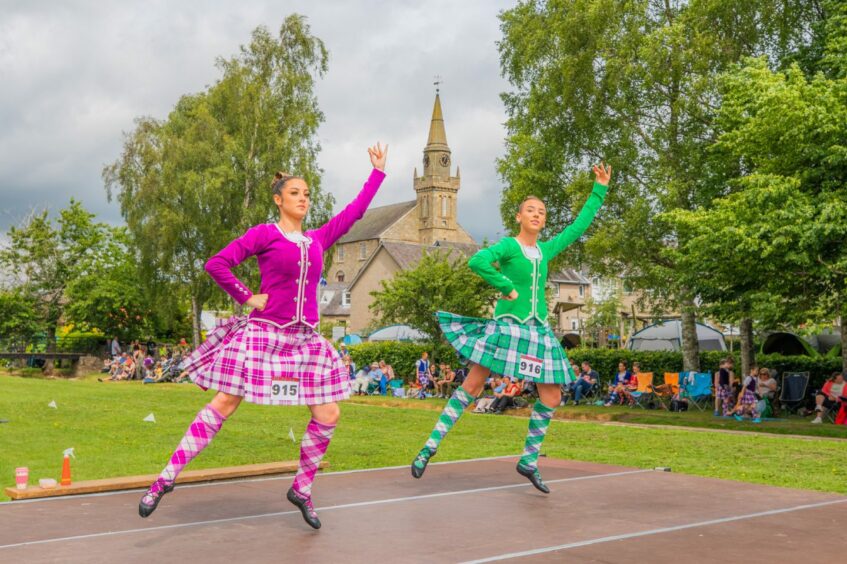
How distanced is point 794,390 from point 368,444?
12.5m

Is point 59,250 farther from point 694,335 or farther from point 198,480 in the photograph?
point 198,480

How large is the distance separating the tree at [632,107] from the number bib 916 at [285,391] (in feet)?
60.8

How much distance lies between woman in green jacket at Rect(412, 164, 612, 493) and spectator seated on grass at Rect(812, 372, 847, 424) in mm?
13278

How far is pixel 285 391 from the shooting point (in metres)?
6.27

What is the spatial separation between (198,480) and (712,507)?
13.5 feet

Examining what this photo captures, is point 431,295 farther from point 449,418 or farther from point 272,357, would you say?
point 272,357

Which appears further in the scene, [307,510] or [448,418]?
[448,418]

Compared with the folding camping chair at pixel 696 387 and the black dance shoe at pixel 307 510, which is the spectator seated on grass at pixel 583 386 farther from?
the black dance shoe at pixel 307 510

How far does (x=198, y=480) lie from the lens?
7984 millimetres

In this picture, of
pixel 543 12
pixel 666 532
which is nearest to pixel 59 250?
pixel 543 12

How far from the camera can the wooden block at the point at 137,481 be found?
716 centimetres

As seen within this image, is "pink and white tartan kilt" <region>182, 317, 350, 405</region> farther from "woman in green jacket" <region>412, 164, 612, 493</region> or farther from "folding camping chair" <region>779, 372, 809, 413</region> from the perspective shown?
"folding camping chair" <region>779, 372, 809, 413</region>

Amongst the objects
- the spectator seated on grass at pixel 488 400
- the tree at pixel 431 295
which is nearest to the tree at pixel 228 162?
the tree at pixel 431 295

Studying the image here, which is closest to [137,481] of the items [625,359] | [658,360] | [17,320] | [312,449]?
[312,449]
